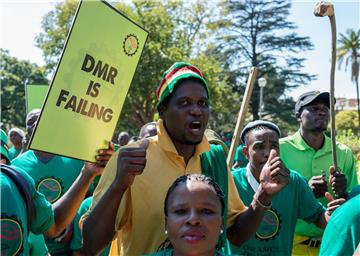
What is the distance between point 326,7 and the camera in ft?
8.24

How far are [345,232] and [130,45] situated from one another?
1.38m

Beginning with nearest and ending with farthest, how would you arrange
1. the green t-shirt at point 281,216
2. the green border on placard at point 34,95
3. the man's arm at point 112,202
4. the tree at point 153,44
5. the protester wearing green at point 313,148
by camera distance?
the man's arm at point 112,202, the green t-shirt at point 281,216, the protester wearing green at point 313,148, the green border on placard at point 34,95, the tree at point 153,44

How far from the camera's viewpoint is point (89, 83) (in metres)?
2.38

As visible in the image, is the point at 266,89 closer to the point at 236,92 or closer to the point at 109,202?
the point at 236,92

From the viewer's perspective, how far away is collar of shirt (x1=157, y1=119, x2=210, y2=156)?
7.71 ft

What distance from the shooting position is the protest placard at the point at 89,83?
2.23m

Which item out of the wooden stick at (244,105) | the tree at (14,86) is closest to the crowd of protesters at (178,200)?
the wooden stick at (244,105)

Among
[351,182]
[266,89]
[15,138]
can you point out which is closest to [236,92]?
[266,89]

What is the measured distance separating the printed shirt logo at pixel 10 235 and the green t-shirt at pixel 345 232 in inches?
48.8

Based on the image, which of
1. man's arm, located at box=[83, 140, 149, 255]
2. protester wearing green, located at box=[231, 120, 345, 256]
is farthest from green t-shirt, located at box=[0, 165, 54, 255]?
protester wearing green, located at box=[231, 120, 345, 256]

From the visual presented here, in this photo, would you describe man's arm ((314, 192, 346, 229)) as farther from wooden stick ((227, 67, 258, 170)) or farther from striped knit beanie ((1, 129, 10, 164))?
striped knit beanie ((1, 129, 10, 164))

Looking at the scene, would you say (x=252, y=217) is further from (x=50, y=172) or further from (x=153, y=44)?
(x=153, y=44)

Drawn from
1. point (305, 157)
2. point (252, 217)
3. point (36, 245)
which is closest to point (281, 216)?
point (252, 217)

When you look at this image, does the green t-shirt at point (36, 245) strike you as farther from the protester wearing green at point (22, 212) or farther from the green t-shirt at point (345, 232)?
the green t-shirt at point (345, 232)
